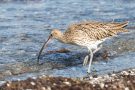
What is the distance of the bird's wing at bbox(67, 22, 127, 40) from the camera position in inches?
553

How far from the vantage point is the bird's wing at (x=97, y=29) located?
14.0m

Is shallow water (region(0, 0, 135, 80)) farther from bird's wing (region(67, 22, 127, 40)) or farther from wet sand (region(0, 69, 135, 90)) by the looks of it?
wet sand (region(0, 69, 135, 90))

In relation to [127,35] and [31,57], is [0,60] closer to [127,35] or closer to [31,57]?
[31,57]

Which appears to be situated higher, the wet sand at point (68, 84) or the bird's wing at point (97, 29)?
the bird's wing at point (97, 29)

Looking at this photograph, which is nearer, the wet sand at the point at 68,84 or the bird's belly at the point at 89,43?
the wet sand at the point at 68,84

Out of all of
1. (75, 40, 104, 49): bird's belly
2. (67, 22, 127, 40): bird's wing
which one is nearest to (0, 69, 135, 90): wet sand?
(75, 40, 104, 49): bird's belly

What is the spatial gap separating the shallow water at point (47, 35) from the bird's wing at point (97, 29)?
0.76m

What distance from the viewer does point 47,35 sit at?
18906 mm

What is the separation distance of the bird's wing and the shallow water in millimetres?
764

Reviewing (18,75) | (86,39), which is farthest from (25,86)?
(86,39)

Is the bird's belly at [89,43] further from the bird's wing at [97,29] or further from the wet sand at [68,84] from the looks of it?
the wet sand at [68,84]

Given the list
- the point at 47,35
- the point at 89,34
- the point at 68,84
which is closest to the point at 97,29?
the point at 89,34

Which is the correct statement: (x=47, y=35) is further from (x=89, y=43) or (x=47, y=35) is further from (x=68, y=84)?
(x=68, y=84)

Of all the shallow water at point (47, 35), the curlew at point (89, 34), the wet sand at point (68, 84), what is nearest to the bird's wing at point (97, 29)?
the curlew at point (89, 34)
